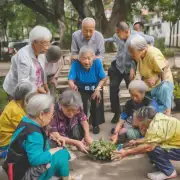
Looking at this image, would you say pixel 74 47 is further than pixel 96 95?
Yes

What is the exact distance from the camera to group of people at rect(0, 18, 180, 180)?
286 centimetres

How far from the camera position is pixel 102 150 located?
396cm

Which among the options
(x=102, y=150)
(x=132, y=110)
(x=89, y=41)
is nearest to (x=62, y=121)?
(x=102, y=150)

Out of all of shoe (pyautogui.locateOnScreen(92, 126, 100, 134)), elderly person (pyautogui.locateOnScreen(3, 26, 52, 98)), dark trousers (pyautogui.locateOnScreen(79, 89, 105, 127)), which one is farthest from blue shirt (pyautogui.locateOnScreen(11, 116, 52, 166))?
shoe (pyautogui.locateOnScreen(92, 126, 100, 134))

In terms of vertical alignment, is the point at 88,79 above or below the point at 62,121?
above

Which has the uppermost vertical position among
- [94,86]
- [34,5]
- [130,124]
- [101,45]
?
[34,5]

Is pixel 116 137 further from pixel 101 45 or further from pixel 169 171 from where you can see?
pixel 101 45

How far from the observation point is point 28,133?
8.98 ft

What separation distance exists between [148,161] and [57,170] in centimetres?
139

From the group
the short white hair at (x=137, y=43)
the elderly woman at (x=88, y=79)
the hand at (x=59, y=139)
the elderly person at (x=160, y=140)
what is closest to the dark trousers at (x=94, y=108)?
the elderly woman at (x=88, y=79)

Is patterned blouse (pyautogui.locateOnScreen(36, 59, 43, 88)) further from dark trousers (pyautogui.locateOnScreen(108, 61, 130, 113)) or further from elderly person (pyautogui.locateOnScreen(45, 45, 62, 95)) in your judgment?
dark trousers (pyautogui.locateOnScreen(108, 61, 130, 113))

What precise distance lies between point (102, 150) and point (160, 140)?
856 mm

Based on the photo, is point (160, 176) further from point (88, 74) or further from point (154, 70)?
point (88, 74)

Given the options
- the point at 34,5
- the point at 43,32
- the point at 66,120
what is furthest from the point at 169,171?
the point at 34,5
